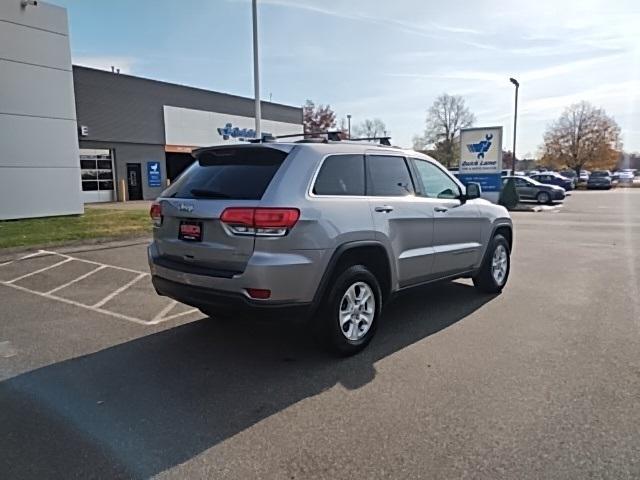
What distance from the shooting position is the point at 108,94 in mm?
24656

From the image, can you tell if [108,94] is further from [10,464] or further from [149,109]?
[10,464]

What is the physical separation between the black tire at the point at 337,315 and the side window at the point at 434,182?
58.5 inches

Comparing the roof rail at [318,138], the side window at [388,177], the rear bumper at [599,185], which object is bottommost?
the rear bumper at [599,185]

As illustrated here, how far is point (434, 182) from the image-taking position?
5.42 m

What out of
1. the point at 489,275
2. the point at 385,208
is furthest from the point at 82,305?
the point at 489,275

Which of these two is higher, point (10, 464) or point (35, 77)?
point (35, 77)

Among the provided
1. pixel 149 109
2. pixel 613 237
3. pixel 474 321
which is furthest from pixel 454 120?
pixel 474 321

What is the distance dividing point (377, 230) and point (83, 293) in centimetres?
450

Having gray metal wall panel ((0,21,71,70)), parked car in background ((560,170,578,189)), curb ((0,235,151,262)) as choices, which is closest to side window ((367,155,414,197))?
curb ((0,235,151,262))

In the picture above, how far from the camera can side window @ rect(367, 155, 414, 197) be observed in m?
4.52

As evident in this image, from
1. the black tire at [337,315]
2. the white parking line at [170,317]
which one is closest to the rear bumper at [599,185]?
the black tire at [337,315]

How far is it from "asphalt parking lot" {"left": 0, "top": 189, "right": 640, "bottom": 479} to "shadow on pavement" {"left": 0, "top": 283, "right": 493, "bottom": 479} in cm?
2

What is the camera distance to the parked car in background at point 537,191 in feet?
81.8

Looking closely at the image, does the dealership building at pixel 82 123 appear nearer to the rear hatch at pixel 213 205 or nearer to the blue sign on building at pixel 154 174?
the blue sign on building at pixel 154 174
